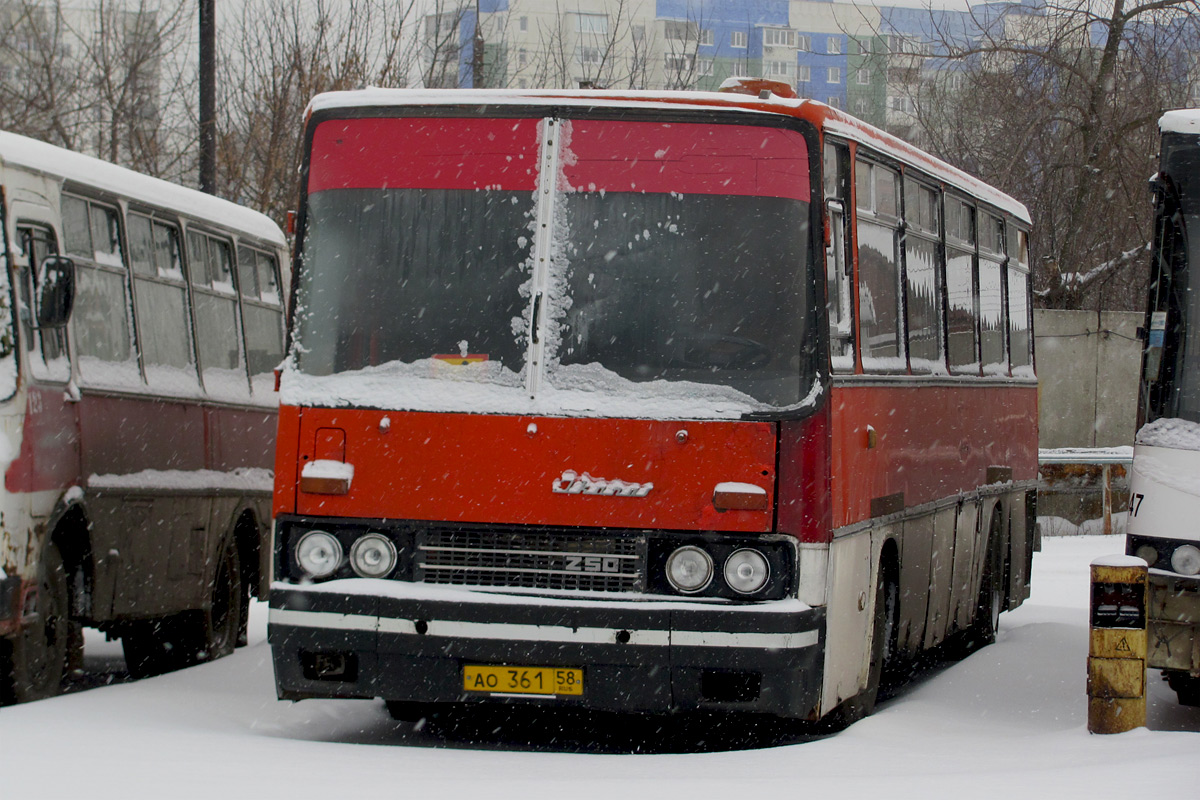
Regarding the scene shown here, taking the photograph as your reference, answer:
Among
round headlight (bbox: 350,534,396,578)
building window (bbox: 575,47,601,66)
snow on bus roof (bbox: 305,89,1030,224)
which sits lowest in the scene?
round headlight (bbox: 350,534,396,578)

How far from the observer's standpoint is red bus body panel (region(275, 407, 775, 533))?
8.46m

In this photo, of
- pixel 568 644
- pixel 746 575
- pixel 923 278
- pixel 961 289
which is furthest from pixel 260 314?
pixel 746 575

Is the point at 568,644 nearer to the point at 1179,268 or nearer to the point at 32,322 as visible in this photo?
the point at 32,322

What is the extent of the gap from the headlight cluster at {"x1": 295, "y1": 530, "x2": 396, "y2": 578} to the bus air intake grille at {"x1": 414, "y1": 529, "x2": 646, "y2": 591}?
0.16m

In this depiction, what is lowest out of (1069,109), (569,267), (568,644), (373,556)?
(568,644)

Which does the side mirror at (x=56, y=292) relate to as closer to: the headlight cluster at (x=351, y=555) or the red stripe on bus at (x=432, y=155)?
the red stripe on bus at (x=432, y=155)

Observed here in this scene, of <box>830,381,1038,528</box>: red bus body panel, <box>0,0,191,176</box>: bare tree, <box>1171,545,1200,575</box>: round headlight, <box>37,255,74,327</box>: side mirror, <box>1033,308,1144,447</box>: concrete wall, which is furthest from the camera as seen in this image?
<box>0,0,191,176</box>: bare tree

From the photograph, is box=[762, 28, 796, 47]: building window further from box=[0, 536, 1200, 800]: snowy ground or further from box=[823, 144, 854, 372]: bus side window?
box=[823, 144, 854, 372]: bus side window

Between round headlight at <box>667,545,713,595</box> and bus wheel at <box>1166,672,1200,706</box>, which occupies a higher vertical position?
round headlight at <box>667,545,713,595</box>

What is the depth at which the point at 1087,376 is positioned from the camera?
2761 cm

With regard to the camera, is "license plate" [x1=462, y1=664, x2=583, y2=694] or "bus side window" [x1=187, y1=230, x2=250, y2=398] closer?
"license plate" [x1=462, y1=664, x2=583, y2=694]

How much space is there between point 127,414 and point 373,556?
3940 millimetres

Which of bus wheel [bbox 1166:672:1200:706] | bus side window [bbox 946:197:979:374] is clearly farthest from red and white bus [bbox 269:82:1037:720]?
bus side window [bbox 946:197:979:374]

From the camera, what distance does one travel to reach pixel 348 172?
8.98m
